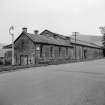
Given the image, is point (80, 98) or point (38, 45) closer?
point (80, 98)

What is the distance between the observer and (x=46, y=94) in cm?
615

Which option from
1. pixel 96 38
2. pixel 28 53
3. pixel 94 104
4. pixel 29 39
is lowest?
pixel 94 104

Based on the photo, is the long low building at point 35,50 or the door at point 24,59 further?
the door at point 24,59

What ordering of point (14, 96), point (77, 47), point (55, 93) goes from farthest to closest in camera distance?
point (77, 47) < point (55, 93) < point (14, 96)

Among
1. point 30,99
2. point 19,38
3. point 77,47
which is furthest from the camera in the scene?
point 77,47

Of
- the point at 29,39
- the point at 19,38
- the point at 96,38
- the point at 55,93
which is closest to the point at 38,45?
the point at 29,39

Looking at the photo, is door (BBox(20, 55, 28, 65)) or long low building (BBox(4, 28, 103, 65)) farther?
door (BBox(20, 55, 28, 65))

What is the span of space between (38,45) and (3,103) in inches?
809

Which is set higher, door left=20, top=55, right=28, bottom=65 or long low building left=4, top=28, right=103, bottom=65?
long low building left=4, top=28, right=103, bottom=65

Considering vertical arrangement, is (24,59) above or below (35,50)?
below

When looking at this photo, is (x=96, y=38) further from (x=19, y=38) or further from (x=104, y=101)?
(x=104, y=101)

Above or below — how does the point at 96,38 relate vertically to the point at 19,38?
above

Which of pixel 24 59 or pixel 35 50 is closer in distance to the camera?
pixel 35 50

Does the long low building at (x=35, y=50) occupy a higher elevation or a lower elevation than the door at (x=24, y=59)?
higher
